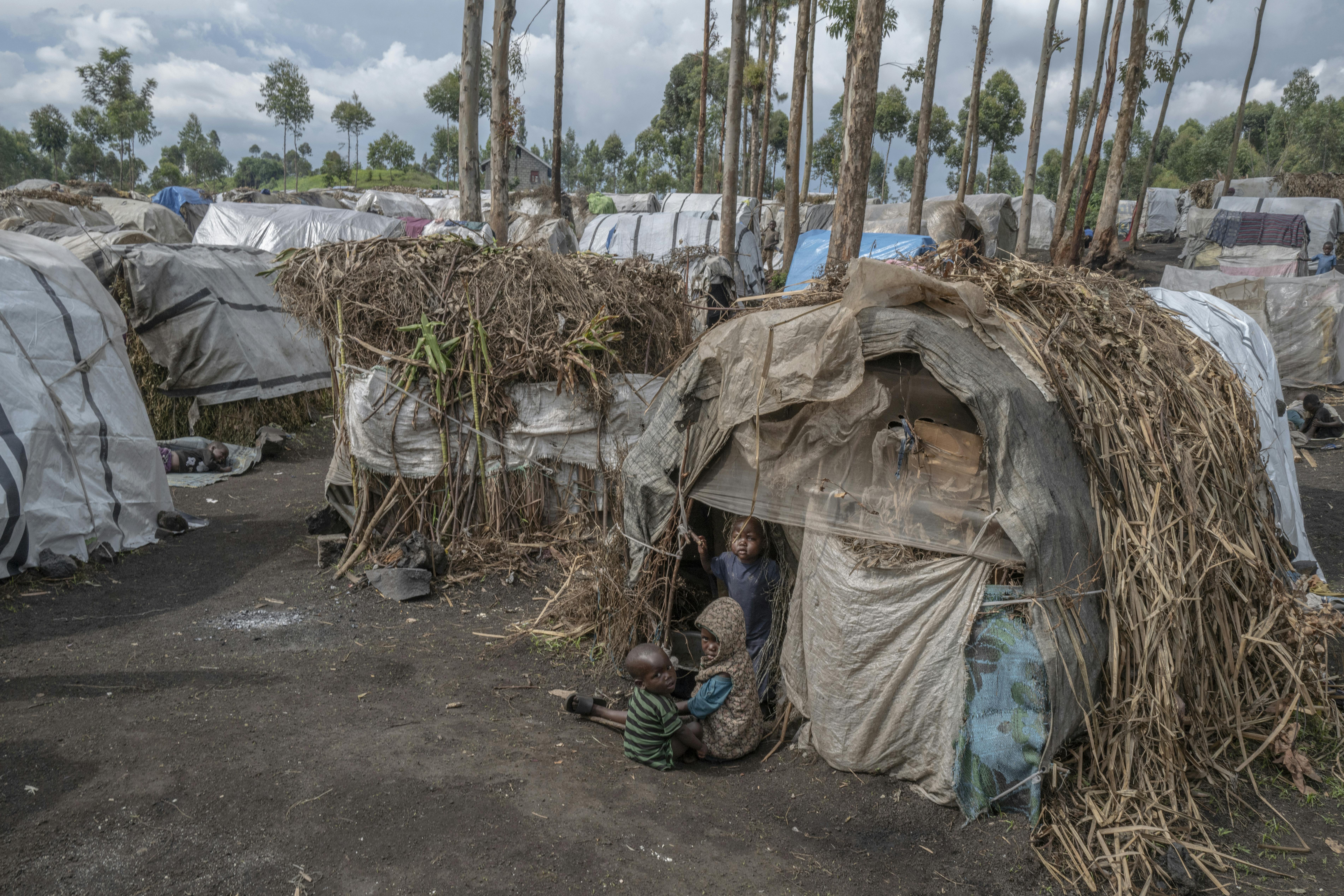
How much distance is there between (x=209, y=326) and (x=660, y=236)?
9.42 m

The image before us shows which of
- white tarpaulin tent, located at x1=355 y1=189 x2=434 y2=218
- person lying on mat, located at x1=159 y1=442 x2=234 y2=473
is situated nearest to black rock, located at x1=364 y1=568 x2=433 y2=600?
person lying on mat, located at x1=159 y1=442 x2=234 y2=473

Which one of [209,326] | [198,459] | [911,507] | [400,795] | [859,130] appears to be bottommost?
[198,459]

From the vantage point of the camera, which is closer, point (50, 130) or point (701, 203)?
Answer: point (701, 203)

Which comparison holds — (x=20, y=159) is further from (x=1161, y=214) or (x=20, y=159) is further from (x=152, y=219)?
(x=1161, y=214)

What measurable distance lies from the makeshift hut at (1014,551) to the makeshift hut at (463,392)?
224cm

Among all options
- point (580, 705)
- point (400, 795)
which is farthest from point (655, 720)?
point (400, 795)

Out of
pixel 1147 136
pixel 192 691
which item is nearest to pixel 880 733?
pixel 192 691

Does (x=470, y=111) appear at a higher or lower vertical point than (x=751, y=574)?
higher

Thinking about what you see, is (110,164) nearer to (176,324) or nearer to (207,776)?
(176,324)

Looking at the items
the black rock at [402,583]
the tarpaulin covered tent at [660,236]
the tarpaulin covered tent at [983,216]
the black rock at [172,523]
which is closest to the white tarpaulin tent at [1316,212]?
the tarpaulin covered tent at [983,216]

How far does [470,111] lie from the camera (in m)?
9.97

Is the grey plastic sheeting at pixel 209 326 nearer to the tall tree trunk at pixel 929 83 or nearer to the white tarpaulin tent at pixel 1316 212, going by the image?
the tall tree trunk at pixel 929 83

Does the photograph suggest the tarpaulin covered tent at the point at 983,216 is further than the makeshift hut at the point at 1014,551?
Yes

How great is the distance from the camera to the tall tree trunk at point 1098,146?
14.8m
